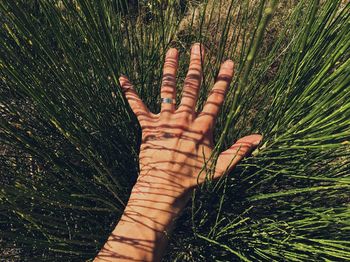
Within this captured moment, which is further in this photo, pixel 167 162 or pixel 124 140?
pixel 124 140

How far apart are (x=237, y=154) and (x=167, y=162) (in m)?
0.18

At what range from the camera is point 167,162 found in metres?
0.94

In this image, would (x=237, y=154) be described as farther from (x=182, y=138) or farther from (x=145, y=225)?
(x=145, y=225)

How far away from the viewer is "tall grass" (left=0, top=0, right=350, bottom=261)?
842 millimetres

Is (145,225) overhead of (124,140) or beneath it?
beneath

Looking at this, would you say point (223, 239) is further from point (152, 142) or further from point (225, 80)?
point (225, 80)

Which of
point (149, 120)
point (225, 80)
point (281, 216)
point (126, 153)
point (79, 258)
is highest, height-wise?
point (225, 80)

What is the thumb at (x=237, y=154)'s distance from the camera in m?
0.91

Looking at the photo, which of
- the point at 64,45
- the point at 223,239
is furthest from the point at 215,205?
the point at 64,45

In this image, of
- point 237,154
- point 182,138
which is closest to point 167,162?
point 182,138

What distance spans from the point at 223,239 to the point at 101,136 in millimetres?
444

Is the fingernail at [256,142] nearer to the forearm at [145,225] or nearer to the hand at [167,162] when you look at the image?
the hand at [167,162]

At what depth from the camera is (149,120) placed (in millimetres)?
1002

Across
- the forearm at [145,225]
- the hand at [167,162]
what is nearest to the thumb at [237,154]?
the hand at [167,162]
